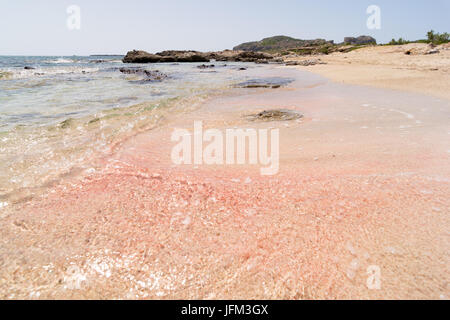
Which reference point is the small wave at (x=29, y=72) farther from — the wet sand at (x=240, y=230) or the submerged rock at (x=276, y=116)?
the wet sand at (x=240, y=230)

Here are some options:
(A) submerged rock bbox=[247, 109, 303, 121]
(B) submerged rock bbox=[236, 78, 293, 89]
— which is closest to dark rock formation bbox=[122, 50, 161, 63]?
(B) submerged rock bbox=[236, 78, 293, 89]

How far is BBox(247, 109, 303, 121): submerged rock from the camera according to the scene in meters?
5.81

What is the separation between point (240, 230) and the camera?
2.03 m

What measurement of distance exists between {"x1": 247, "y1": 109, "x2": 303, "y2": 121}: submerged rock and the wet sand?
7.51ft

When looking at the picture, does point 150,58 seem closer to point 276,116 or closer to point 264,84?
point 264,84

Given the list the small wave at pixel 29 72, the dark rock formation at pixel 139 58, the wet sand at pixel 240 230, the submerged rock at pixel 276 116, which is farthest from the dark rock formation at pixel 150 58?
the wet sand at pixel 240 230

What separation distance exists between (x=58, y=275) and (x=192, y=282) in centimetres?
88

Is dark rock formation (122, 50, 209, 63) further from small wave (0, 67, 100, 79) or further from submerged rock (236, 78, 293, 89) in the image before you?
submerged rock (236, 78, 293, 89)

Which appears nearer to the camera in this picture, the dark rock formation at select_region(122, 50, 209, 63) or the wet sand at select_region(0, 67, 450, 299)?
the wet sand at select_region(0, 67, 450, 299)

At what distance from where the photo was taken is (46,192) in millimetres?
2721

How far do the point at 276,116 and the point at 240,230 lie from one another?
14.4 feet

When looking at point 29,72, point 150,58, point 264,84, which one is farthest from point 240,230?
point 150,58

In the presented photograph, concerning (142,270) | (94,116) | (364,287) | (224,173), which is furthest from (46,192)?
(94,116)
